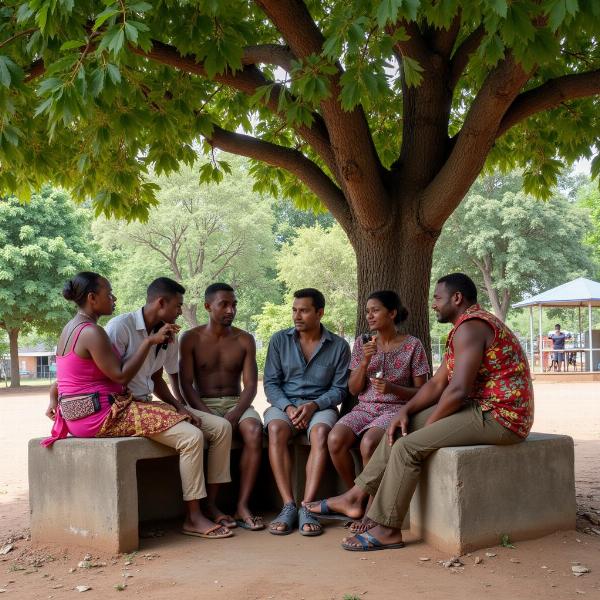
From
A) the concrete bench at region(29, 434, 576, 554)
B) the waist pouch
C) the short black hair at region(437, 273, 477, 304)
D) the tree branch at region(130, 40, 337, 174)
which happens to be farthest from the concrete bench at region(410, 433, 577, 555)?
the tree branch at region(130, 40, 337, 174)

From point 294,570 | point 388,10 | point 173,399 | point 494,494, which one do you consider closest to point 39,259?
point 173,399

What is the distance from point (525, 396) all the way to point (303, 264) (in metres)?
31.2

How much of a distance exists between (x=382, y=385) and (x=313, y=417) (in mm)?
657

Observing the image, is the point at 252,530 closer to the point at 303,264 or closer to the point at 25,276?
the point at 25,276

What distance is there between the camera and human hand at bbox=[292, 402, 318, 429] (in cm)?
568

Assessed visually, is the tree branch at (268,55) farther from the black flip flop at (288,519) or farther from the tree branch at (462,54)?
the black flip flop at (288,519)

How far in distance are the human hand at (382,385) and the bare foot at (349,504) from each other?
28.6 inches

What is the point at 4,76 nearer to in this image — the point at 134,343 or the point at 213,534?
the point at 134,343

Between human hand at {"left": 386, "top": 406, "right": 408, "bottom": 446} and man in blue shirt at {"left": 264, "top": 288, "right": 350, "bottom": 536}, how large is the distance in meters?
0.61

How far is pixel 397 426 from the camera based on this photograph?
5145 mm

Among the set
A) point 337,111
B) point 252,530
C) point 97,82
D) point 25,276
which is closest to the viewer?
point 97,82

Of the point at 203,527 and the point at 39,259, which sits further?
the point at 39,259

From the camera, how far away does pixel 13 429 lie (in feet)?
45.5

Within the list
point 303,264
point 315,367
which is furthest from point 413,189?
point 303,264
